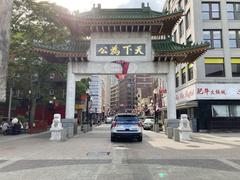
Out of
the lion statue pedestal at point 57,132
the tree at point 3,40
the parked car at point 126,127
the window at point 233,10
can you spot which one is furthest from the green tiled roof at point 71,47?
the window at point 233,10

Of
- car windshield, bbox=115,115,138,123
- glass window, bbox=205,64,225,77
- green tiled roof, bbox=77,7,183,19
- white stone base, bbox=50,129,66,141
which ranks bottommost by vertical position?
white stone base, bbox=50,129,66,141

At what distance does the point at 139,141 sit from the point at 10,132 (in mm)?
13105

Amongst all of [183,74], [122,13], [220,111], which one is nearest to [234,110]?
[220,111]

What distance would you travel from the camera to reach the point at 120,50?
2147 centimetres

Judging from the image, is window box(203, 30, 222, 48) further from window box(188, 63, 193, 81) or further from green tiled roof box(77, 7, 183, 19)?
green tiled roof box(77, 7, 183, 19)

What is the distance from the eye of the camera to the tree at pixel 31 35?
963 inches

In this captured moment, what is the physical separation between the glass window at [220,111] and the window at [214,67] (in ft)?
12.0

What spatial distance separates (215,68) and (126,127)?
17.1 metres

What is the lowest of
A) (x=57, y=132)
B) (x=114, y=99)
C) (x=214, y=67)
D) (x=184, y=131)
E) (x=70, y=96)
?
(x=57, y=132)

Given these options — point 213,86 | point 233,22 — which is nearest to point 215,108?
point 213,86

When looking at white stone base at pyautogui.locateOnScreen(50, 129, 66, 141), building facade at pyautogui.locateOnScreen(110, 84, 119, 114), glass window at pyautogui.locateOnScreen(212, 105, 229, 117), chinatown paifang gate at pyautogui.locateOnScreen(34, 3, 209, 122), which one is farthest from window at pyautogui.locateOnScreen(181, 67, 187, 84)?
building facade at pyautogui.locateOnScreen(110, 84, 119, 114)

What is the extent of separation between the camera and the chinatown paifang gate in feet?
67.6

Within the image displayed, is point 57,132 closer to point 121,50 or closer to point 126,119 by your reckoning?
point 126,119

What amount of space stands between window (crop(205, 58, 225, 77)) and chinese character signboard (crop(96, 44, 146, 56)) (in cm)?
1154
